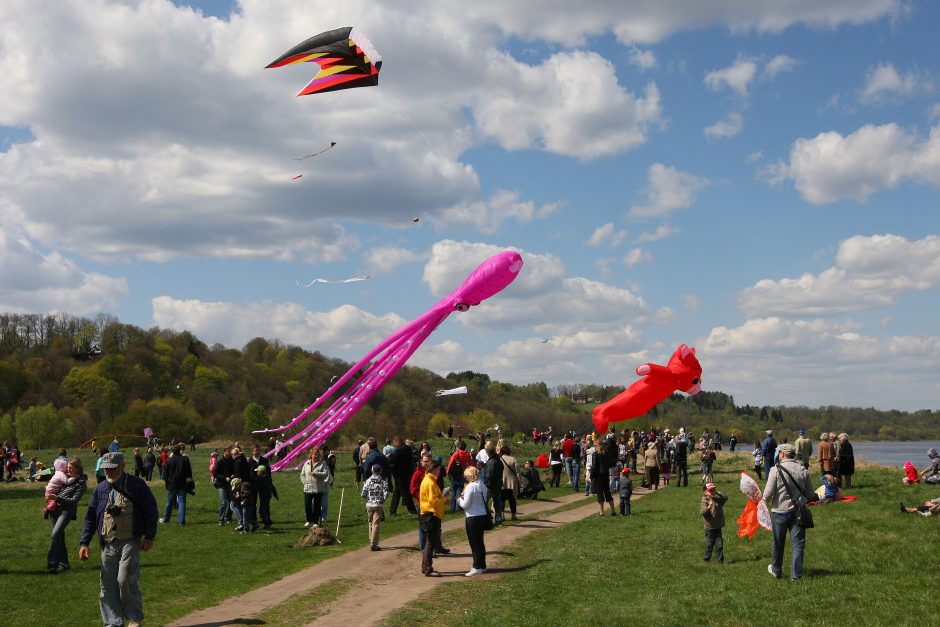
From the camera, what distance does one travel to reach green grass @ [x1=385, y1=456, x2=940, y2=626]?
28.3ft

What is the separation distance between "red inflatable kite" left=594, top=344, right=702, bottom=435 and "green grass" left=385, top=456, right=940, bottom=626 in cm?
527

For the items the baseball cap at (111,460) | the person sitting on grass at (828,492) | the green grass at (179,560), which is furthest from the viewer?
the person sitting on grass at (828,492)

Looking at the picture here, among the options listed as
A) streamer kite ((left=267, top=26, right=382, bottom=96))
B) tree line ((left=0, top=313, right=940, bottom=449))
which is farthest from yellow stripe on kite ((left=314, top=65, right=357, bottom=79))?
tree line ((left=0, top=313, right=940, bottom=449))

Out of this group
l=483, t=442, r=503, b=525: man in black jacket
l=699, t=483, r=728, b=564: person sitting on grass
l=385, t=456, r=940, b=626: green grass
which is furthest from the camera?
l=483, t=442, r=503, b=525: man in black jacket

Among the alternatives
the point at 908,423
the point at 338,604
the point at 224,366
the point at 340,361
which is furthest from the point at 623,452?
the point at 908,423

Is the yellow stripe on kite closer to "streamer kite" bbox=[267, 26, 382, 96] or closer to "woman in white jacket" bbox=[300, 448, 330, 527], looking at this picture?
"streamer kite" bbox=[267, 26, 382, 96]

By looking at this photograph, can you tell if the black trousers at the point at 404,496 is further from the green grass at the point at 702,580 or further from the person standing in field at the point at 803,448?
the person standing in field at the point at 803,448

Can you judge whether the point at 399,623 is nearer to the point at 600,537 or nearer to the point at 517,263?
the point at 600,537

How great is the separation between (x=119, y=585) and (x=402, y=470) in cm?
1032

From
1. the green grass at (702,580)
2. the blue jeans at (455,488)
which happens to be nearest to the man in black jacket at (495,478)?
the green grass at (702,580)

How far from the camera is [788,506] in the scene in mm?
9883

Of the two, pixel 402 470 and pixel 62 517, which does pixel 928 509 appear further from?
pixel 62 517

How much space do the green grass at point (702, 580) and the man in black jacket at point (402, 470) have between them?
3914mm

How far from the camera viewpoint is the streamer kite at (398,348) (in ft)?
56.7
